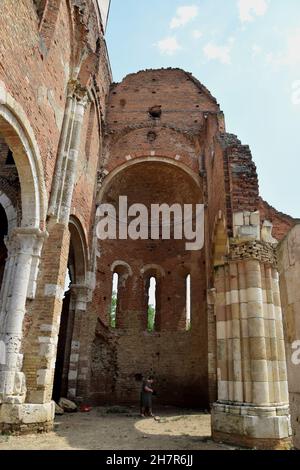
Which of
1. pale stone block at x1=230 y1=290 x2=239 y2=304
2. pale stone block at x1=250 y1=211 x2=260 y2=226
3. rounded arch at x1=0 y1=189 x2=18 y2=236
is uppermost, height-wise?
rounded arch at x1=0 y1=189 x2=18 y2=236

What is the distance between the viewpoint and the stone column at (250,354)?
19.8 feet

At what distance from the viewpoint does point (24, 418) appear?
683 cm

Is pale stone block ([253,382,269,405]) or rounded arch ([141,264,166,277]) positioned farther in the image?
rounded arch ([141,264,166,277])

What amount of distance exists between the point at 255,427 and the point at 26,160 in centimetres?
675

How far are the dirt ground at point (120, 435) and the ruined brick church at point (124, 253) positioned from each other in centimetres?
51

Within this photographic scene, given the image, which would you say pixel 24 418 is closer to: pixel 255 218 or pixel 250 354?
pixel 250 354

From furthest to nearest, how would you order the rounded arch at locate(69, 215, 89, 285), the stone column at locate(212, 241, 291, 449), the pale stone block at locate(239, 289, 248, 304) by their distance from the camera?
the rounded arch at locate(69, 215, 89, 285)
the pale stone block at locate(239, 289, 248, 304)
the stone column at locate(212, 241, 291, 449)

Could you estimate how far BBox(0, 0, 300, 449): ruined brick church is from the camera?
261 inches

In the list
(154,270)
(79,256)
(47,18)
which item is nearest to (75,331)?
(79,256)

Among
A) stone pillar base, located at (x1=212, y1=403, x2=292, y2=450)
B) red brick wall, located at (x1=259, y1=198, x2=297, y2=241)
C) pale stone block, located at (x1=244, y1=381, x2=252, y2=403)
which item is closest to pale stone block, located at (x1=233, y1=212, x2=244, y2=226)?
red brick wall, located at (x1=259, y1=198, x2=297, y2=241)

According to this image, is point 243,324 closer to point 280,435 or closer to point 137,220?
point 280,435

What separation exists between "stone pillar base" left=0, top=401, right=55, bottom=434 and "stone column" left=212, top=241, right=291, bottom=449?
3.24 meters

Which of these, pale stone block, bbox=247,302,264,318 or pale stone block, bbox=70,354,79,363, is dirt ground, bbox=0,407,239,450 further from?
pale stone block, bbox=247,302,264,318

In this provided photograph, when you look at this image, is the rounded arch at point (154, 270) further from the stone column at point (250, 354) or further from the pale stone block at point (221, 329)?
the pale stone block at point (221, 329)
